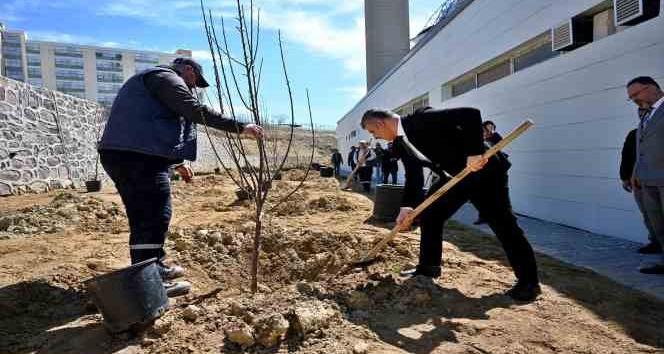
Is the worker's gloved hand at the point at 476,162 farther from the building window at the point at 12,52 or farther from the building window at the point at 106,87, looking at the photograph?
the building window at the point at 12,52

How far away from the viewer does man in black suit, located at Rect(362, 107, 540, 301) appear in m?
2.59

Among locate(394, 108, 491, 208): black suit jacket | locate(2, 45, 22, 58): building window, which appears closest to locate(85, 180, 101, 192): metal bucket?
locate(394, 108, 491, 208): black suit jacket

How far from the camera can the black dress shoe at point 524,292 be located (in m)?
2.57

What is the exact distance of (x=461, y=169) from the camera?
2.73 metres

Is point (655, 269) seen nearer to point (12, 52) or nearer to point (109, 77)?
point (109, 77)

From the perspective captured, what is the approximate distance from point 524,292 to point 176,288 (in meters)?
2.20

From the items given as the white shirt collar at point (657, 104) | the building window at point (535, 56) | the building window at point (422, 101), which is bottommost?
the white shirt collar at point (657, 104)

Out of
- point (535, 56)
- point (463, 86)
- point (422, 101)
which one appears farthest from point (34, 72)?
point (535, 56)

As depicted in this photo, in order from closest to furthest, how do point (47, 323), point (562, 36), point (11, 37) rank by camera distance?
point (47, 323) < point (562, 36) < point (11, 37)

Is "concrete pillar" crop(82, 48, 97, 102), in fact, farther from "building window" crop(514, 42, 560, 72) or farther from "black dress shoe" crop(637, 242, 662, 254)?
"black dress shoe" crop(637, 242, 662, 254)

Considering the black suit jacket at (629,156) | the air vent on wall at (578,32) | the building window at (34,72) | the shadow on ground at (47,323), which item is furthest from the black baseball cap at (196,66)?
the building window at (34,72)

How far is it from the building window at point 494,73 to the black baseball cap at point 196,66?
561 centimetres

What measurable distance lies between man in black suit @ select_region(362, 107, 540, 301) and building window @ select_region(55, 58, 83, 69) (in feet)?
244

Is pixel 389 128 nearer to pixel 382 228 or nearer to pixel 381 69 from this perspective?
pixel 382 228
